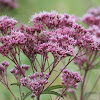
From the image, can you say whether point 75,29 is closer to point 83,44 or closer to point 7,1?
point 83,44

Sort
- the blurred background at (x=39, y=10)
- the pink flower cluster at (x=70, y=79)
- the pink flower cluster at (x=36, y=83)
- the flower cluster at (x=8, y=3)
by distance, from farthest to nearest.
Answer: the flower cluster at (x=8, y=3) < the blurred background at (x=39, y=10) < the pink flower cluster at (x=70, y=79) < the pink flower cluster at (x=36, y=83)

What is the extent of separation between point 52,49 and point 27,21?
0.51 meters

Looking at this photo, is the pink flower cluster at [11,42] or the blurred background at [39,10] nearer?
the pink flower cluster at [11,42]

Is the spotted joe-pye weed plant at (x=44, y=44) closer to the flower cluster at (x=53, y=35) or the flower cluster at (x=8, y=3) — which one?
the flower cluster at (x=53, y=35)

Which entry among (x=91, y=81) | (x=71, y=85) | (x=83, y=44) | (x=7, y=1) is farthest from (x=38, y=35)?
(x=91, y=81)

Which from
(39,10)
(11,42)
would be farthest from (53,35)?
(39,10)

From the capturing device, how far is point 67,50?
160 cm

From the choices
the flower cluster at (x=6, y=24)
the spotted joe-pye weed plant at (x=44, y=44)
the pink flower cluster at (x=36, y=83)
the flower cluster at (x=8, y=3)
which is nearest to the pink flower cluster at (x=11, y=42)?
the spotted joe-pye weed plant at (x=44, y=44)

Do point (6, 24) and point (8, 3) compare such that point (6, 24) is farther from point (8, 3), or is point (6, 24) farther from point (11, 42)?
point (8, 3)

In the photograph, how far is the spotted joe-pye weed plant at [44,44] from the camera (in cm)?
161

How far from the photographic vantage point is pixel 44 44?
1637 mm

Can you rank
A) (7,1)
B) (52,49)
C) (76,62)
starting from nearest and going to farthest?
(52,49), (76,62), (7,1)

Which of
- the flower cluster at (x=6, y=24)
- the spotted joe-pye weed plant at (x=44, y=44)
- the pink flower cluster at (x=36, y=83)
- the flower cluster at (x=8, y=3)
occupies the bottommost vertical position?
the pink flower cluster at (x=36, y=83)

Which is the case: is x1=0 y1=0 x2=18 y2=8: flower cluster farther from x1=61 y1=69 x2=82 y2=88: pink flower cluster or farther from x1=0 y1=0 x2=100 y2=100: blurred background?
x1=61 y1=69 x2=82 y2=88: pink flower cluster
